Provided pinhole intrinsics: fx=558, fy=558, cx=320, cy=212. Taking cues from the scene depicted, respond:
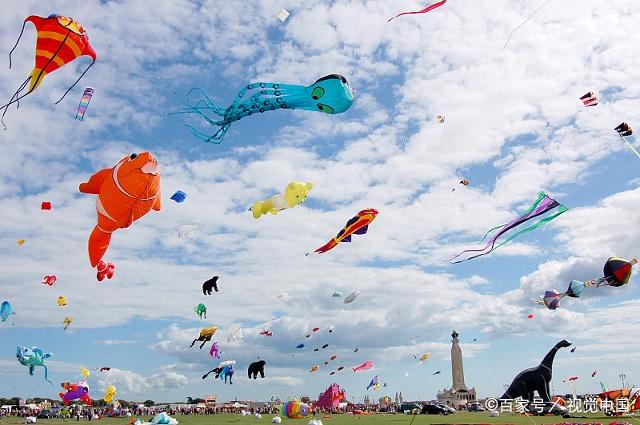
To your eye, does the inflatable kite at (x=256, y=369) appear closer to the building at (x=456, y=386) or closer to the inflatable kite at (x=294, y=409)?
the inflatable kite at (x=294, y=409)

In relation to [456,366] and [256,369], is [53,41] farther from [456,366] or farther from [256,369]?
[456,366]

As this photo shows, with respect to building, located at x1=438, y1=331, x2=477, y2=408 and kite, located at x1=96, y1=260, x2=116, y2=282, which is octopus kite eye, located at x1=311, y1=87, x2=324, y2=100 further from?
building, located at x1=438, y1=331, x2=477, y2=408

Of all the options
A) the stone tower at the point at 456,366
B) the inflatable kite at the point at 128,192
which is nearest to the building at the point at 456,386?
the stone tower at the point at 456,366

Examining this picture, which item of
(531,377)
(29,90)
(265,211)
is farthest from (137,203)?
(531,377)

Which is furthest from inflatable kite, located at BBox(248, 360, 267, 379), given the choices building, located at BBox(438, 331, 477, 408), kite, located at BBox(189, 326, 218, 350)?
building, located at BBox(438, 331, 477, 408)

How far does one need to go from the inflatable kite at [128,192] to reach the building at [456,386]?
8460 centimetres

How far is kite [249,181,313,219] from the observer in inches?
1117

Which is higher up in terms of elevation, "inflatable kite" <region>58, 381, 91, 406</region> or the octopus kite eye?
the octopus kite eye

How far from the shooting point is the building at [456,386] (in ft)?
323

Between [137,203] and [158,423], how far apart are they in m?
14.5

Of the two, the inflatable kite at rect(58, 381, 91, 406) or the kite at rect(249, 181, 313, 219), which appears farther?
the inflatable kite at rect(58, 381, 91, 406)

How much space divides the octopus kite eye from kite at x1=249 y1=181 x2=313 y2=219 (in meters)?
8.56

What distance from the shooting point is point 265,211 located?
95.5 feet

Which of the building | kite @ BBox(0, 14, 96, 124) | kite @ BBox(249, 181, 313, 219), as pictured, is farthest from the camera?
the building
